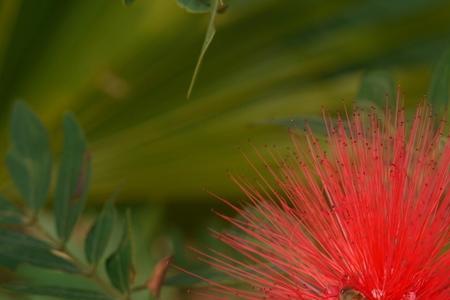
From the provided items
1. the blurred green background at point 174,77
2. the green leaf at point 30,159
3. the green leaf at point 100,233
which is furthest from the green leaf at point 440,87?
the blurred green background at point 174,77

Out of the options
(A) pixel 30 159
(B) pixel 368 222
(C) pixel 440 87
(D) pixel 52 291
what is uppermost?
(C) pixel 440 87

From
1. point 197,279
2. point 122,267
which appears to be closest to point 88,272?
point 122,267

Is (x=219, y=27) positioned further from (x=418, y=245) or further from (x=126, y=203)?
(x=418, y=245)

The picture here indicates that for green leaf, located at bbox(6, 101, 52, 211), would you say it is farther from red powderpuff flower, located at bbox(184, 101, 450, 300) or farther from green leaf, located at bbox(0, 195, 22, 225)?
red powderpuff flower, located at bbox(184, 101, 450, 300)

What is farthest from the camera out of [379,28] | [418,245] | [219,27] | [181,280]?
[379,28]

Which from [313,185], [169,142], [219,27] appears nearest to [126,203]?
[169,142]

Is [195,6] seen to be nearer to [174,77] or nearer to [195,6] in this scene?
[195,6]
